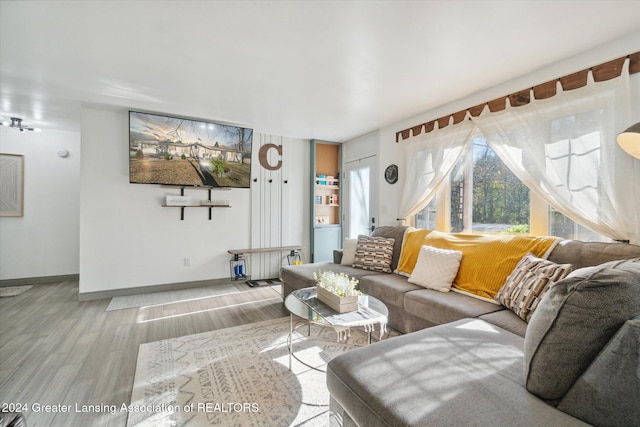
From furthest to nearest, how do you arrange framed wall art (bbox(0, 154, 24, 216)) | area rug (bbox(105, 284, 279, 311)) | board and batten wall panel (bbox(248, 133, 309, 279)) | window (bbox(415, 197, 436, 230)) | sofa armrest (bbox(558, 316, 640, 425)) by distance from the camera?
board and batten wall panel (bbox(248, 133, 309, 279)) < framed wall art (bbox(0, 154, 24, 216)) < window (bbox(415, 197, 436, 230)) < area rug (bbox(105, 284, 279, 311)) < sofa armrest (bbox(558, 316, 640, 425))

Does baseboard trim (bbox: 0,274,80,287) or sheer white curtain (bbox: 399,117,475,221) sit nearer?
sheer white curtain (bbox: 399,117,475,221)

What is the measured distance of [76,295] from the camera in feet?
12.9

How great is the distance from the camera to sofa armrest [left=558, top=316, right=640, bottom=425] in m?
0.84

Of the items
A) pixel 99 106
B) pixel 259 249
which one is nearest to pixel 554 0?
pixel 259 249

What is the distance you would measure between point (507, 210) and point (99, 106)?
16.3 feet

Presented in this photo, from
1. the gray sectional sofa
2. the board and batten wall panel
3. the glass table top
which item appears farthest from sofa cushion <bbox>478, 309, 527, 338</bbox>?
the board and batten wall panel

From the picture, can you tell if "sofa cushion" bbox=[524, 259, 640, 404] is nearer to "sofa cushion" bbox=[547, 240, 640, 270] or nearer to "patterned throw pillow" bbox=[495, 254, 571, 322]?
"patterned throw pillow" bbox=[495, 254, 571, 322]

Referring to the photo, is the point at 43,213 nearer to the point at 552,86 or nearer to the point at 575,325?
the point at 575,325

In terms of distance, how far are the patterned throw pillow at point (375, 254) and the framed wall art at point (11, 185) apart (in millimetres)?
5203

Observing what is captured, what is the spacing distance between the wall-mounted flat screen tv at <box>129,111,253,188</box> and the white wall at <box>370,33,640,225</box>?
218cm

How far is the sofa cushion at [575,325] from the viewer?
38.4 inches

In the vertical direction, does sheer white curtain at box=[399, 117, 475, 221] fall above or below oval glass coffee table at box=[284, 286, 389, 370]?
above

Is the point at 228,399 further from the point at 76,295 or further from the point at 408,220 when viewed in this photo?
the point at 76,295

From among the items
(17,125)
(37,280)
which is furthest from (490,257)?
(37,280)
